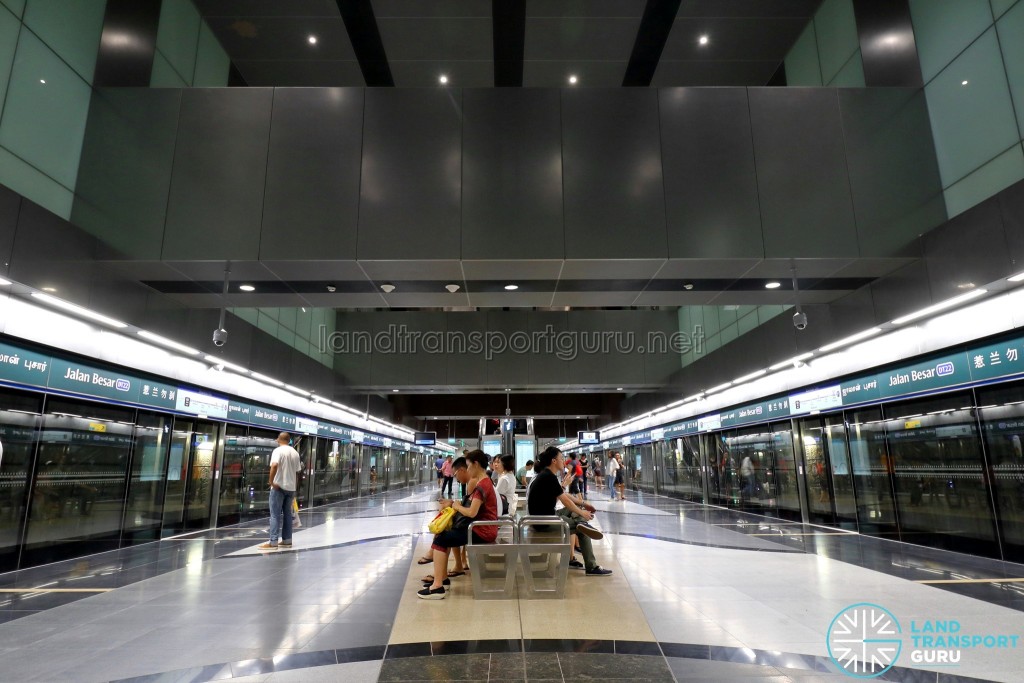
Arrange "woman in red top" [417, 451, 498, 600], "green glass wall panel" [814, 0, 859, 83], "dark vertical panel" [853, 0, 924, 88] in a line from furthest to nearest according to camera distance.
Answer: "green glass wall panel" [814, 0, 859, 83]
"dark vertical panel" [853, 0, 924, 88]
"woman in red top" [417, 451, 498, 600]

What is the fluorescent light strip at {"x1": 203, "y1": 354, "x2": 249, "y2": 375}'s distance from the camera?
9.71 meters

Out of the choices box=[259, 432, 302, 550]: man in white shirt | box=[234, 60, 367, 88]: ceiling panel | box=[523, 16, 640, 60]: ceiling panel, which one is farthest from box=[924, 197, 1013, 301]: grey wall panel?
box=[234, 60, 367, 88]: ceiling panel

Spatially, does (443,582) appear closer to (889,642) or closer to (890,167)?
(889,642)

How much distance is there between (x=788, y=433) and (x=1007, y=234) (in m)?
6.85

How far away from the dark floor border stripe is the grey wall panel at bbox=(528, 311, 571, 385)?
13.1 m

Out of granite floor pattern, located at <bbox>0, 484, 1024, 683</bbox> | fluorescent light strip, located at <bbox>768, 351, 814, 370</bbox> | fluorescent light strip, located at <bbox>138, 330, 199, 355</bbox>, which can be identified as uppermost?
fluorescent light strip, located at <bbox>138, 330, 199, 355</bbox>

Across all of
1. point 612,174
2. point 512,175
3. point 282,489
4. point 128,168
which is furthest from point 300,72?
point 282,489

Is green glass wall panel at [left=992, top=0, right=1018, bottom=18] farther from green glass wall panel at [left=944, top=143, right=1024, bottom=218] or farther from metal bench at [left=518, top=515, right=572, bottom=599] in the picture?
metal bench at [left=518, top=515, right=572, bottom=599]

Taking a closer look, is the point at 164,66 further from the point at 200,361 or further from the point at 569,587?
the point at 569,587

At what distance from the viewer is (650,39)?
10102 millimetres

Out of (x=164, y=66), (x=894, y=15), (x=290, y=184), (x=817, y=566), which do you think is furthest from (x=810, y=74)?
(x=164, y=66)

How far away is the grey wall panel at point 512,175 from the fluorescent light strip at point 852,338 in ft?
16.8

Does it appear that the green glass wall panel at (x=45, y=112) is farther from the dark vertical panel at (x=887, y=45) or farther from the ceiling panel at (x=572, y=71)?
the dark vertical panel at (x=887, y=45)

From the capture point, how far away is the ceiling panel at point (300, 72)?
35.1 ft
